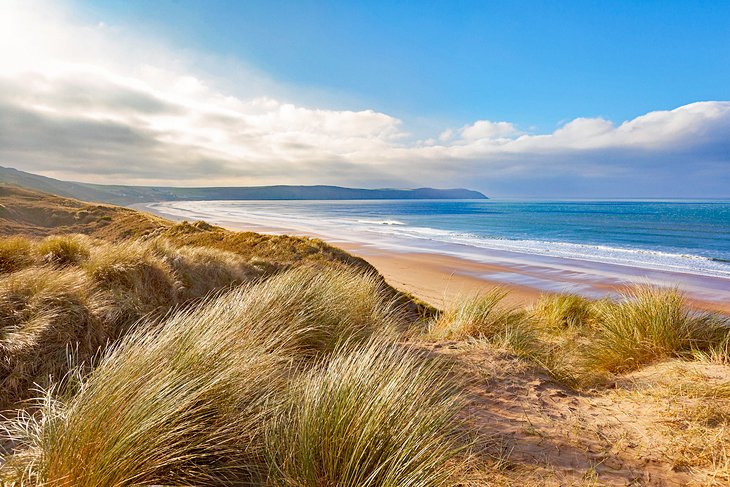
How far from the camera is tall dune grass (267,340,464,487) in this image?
197 cm

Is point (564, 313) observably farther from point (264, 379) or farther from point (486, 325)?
point (264, 379)

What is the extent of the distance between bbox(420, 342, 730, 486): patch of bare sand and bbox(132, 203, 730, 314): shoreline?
360 inches

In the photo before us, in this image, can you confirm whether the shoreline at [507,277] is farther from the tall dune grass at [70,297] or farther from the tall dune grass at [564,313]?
the tall dune grass at [70,297]

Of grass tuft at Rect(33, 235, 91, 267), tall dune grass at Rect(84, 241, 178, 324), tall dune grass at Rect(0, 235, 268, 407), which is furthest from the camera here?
grass tuft at Rect(33, 235, 91, 267)

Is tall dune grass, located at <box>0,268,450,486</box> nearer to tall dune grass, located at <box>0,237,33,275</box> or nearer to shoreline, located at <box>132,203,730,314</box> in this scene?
tall dune grass, located at <box>0,237,33,275</box>

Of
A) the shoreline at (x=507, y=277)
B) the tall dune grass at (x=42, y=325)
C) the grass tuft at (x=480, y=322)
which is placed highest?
the tall dune grass at (x=42, y=325)

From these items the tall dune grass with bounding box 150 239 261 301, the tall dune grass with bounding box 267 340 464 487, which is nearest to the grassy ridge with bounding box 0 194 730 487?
the tall dune grass with bounding box 267 340 464 487

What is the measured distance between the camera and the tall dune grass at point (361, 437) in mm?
1971

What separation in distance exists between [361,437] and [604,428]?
226 centimetres

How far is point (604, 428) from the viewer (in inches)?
121

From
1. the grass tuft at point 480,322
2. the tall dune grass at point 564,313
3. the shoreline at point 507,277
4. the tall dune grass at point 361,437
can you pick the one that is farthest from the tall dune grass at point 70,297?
the shoreline at point 507,277

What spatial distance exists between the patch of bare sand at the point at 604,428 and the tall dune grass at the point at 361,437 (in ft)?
1.52

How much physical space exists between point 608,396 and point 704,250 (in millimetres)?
34109

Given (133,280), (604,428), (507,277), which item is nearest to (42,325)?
(133,280)
